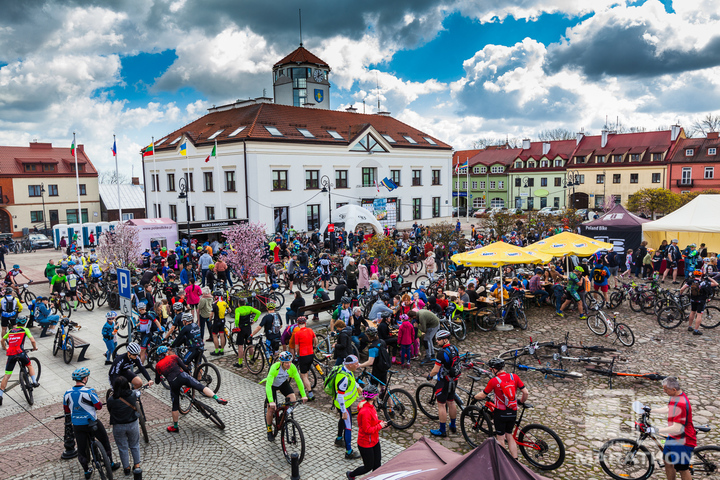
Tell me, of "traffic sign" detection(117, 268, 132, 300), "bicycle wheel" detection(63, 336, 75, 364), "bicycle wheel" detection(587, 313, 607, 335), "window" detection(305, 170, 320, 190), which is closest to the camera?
"traffic sign" detection(117, 268, 132, 300)

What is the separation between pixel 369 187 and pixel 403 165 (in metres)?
5.11

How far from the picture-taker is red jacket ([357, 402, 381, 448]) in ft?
22.7

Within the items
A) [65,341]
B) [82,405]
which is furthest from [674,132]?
[82,405]

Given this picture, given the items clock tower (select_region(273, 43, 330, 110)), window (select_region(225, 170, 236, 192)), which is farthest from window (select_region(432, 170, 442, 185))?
window (select_region(225, 170, 236, 192))

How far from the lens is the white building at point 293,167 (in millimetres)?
37219

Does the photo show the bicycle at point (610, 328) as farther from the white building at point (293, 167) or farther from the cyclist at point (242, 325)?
the white building at point (293, 167)

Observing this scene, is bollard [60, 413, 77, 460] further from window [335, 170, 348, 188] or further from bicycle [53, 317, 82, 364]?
window [335, 170, 348, 188]

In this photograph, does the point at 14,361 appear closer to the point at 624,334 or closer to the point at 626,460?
the point at 626,460

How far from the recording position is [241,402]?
411 inches

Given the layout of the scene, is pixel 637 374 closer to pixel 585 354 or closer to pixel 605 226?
pixel 585 354

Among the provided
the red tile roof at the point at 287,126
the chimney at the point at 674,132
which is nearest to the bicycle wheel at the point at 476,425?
the red tile roof at the point at 287,126

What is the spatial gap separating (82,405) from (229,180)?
32.2 metres

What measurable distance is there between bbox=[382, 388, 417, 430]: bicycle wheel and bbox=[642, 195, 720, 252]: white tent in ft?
68.5

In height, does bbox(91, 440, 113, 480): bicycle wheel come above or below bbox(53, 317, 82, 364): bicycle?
below
